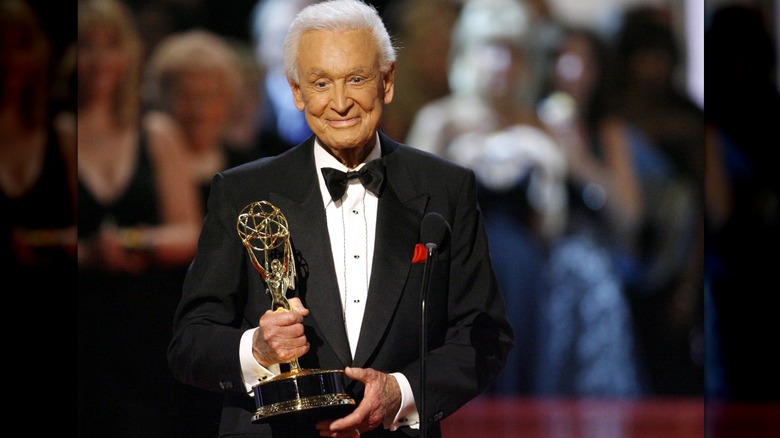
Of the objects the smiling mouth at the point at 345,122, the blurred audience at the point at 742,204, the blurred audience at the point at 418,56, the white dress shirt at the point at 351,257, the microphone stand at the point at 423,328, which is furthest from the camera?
the blurred audience at the point at 418,56

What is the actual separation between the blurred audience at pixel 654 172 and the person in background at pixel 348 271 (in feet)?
10.1

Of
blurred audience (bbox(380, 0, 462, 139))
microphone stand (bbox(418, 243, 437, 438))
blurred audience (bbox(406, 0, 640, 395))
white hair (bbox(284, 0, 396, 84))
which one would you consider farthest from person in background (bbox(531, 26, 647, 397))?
microphone stand (bbox(418, 243, 437, 438))

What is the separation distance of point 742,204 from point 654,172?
48 centimetres

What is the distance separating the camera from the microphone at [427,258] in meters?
2.02

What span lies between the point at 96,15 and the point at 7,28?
20.0 inches

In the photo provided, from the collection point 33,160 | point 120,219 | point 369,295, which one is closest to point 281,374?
point 369,295

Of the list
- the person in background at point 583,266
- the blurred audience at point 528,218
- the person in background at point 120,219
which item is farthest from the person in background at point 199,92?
the person in background at point 583,266

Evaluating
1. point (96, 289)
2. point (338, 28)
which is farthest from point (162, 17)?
point (338, 28)

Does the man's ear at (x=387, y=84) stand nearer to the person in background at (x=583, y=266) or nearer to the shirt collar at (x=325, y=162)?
the shirt collar at (x=325, y=162)

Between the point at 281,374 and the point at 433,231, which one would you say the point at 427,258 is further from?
the point at 281,374

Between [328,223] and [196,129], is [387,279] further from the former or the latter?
[196,129]

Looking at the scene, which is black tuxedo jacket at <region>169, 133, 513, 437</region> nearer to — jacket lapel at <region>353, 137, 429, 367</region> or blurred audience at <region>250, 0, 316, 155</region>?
jacket lapel at <region>353, 137, 429, 367</region>

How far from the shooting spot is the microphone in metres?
2.02

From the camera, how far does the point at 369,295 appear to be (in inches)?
89.5
